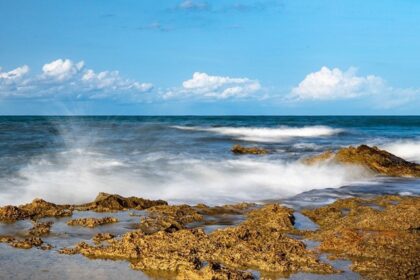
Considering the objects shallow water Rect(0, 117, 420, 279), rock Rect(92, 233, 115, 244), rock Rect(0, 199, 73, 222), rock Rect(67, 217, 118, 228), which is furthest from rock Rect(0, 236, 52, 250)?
rock Rect(0, 199, 73, 222)

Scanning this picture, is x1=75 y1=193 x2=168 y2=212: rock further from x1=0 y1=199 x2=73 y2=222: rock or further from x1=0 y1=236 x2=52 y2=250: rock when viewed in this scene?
x1=0 y1=236 x2=52 y2=250: rock

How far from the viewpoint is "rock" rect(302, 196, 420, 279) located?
202 inches

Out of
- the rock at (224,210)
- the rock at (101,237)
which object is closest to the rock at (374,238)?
the rock at (224,210)

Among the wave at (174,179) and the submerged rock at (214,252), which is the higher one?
the submerged rock at (214,252)

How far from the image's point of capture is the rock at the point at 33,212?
23.8ft

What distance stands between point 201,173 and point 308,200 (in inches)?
231

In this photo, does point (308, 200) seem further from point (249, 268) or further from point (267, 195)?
point (249, 268)

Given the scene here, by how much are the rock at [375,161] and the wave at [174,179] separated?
1.67 ft

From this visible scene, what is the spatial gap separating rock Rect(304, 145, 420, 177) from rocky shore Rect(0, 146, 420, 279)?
682 centimetres

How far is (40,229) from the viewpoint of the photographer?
21.4 ft

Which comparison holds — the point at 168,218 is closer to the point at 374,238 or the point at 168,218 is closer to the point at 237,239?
the point at 237,239

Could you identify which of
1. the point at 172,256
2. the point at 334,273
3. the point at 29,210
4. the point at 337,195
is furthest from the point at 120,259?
the point at 337,195

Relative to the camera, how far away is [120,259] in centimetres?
531

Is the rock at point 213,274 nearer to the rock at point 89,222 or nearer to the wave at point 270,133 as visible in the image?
the rock at point 89,222
